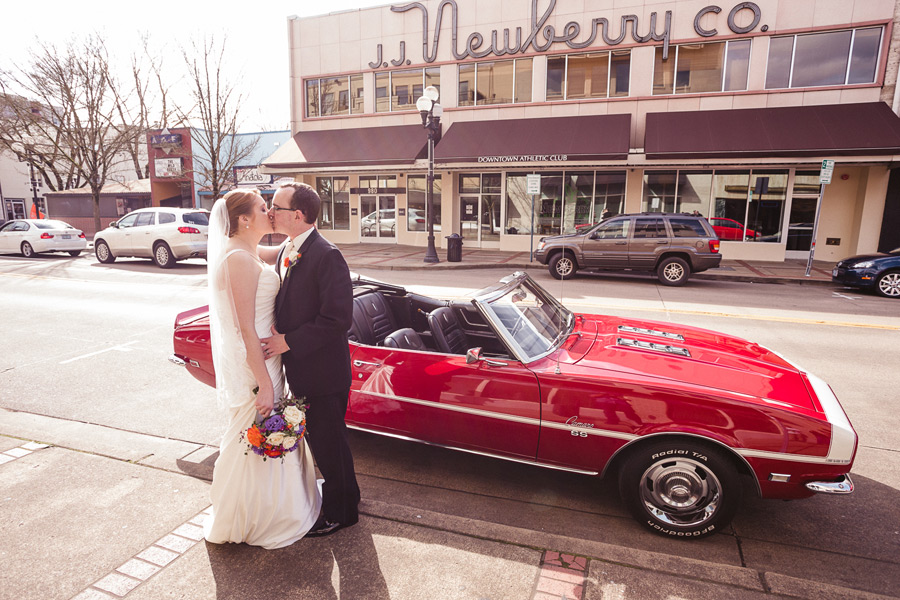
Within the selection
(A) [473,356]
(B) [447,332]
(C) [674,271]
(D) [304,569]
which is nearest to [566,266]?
(C) [674,271]

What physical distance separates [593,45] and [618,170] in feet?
15.3

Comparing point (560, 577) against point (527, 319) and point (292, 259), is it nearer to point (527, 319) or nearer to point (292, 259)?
point (527, 319)

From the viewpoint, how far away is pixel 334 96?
922 inches

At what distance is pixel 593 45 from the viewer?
1912cm

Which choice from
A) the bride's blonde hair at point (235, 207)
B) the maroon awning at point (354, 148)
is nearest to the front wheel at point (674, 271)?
the maroon awning at point (354, 148)

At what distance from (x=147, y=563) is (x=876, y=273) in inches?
581

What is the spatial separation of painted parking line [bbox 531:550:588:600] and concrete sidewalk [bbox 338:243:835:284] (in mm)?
13799

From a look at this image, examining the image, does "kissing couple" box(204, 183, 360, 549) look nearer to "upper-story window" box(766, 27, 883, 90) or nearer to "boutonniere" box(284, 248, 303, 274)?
"boutonniere" box(284, 248, 303, 274)

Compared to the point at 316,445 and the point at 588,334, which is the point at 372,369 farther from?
the point at 588,334

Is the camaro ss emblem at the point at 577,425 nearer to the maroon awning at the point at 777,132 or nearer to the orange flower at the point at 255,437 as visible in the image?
the orange flower at the point at 255,437

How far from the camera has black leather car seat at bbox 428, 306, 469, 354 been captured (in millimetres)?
4043

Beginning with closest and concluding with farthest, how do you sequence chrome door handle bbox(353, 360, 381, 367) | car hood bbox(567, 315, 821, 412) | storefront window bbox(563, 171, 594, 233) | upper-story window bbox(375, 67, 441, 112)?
1. car hood bbox(567, 315, 821, 412)
2. chrome door handle bbox(353, 360, 381, 367)
3. storefront window bbox(563, 171, 594, 233)
4. upper-story window bbox(375, 67, 441, 112)

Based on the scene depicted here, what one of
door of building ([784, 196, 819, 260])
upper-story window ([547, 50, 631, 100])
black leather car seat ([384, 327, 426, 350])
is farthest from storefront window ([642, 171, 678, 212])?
black leather car seat ([384, 327, 426, 350])

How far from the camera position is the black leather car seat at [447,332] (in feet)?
13.3
